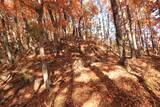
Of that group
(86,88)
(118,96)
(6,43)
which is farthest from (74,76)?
(6,43)

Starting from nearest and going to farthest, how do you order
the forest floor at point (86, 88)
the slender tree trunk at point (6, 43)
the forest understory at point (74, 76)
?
the forest floor at point (86, 88) < the forest understory at point (74, 76) < the slender tree trunk at point (6, 43)

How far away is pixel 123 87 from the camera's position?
600cm

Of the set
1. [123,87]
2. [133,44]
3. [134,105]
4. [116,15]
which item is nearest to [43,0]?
[116,15]

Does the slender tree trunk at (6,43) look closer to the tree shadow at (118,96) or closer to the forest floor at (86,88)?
the forest floor at (86,88)

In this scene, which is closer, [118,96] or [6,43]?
[118,96]

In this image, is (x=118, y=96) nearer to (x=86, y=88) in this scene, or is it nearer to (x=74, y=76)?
(x=86, y=88)

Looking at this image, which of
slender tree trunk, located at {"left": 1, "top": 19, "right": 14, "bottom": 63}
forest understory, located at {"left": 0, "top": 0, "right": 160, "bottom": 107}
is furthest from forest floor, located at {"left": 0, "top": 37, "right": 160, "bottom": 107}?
slender tree trunk, located at {"left": 1, "top": 19, "right": 14, "bottom": 63}

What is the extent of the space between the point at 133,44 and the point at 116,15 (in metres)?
6.88

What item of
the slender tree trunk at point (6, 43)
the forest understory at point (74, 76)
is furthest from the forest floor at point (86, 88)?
Result: the slender tree trunk at point (6, 43)

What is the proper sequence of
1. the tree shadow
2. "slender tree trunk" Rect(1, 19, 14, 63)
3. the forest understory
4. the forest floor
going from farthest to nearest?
"slender tree trunk" Rect(1, 19, 14, 63) < the forest understory < the forest floor < the tree shadow

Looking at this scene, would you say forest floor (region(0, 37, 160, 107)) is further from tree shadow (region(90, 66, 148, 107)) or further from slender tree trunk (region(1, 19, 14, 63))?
slender tree trunk (region(1, 19, 14, 63))

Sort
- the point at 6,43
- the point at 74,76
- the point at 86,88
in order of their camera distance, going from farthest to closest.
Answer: the point at 6,43 → the point at 74,76 → the point at 86,88

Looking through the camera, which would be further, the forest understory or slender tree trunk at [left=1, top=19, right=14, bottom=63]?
slender tree trunk at [left=1, top=19, right=14, bottom=63]

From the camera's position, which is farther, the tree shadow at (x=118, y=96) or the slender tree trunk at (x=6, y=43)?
the slender tree trunk at (x=6, y=43)
